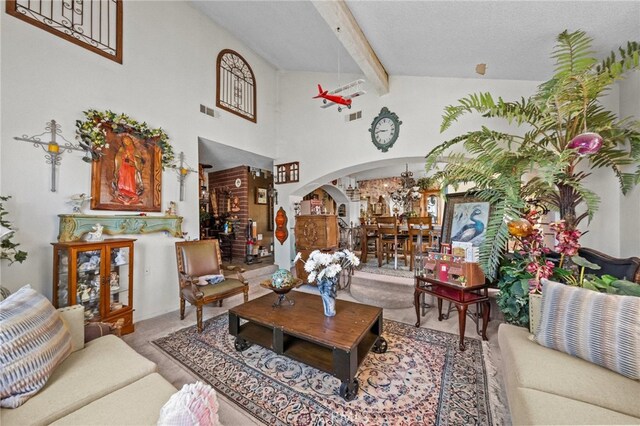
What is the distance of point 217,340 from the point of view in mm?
2438

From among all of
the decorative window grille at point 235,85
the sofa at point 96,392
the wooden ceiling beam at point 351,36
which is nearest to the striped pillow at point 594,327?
the sofa at point 96,392

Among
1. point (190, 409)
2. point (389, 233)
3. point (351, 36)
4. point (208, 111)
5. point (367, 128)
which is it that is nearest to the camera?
point (190, 409)

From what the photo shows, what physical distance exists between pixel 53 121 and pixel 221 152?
2.38 m

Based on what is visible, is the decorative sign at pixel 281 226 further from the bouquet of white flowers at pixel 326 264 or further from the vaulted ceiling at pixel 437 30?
the bouquet of white flowers at pixel 326 264

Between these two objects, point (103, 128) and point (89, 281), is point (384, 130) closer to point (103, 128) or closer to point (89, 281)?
point (103, 128)

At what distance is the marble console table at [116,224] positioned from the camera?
240 cm

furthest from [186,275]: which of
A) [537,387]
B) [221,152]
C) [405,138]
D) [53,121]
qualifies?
[405,138]

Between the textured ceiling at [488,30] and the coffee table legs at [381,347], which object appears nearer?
the textured ceiling at [488,30]

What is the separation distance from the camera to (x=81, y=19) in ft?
8.71

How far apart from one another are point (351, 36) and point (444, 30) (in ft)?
3.10

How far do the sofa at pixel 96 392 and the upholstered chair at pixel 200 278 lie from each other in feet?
4.10

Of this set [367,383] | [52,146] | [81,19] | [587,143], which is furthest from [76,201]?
[587,143]

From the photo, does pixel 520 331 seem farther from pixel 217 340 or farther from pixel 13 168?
pixel 13 168

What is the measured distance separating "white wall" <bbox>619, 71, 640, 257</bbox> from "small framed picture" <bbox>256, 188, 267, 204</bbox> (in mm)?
5979
